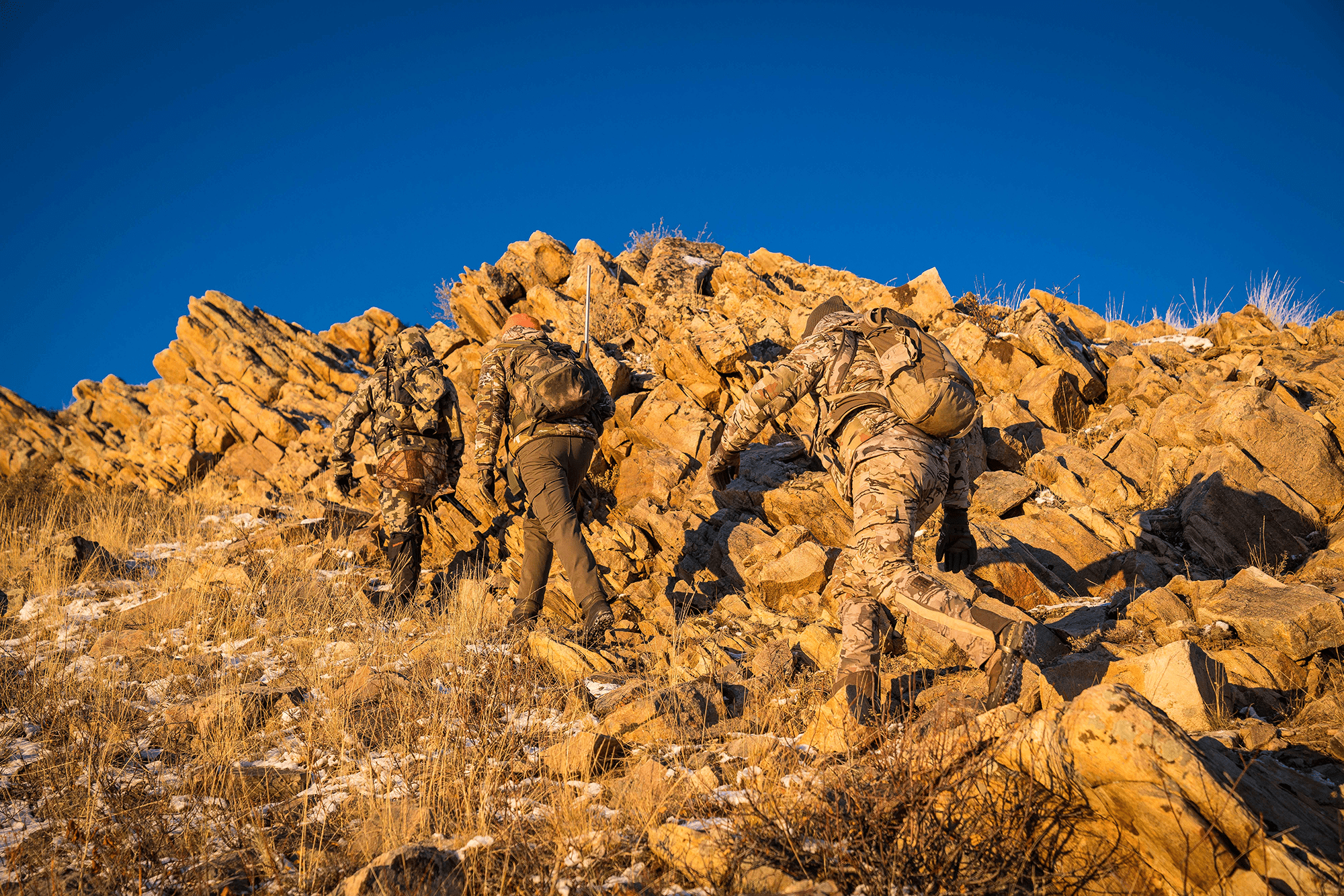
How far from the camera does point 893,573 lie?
384 centimetres

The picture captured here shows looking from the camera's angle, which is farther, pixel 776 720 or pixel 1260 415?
pixel 1260 415

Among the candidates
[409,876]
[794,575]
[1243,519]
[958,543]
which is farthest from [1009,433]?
[409,876]

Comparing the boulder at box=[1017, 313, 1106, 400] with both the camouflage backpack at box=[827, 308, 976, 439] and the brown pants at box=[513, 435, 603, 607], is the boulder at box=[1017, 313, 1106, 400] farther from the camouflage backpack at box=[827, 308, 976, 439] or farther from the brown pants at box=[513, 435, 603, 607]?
the brown pants at box=[513, 435, 603, 607]

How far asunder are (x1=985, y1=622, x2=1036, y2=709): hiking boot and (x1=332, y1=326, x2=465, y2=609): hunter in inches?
220

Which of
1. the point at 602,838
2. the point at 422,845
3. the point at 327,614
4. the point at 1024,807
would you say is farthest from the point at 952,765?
the point at 327,614

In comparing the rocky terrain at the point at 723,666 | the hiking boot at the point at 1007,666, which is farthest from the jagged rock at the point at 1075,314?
the hiking boot at the point at 1007,666

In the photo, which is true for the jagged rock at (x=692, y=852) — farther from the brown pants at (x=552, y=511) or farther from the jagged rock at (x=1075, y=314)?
the jagged rock at (x=1075, y=314)

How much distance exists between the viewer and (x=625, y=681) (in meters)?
4.73

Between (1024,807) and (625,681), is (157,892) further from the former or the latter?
(1024,807)

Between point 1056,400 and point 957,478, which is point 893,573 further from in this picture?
point 1056,400

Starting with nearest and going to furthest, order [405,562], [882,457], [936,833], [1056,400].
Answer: [936,833] < [882,457] < [405,562] < [1056,400]

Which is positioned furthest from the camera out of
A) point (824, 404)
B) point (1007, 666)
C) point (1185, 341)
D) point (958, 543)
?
point (1185, 341)

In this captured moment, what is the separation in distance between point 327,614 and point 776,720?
4496 mm

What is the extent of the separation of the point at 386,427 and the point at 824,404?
491 cm
